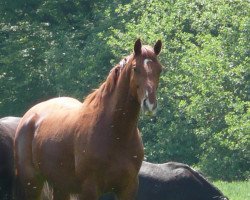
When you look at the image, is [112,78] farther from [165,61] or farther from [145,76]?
[165,61]

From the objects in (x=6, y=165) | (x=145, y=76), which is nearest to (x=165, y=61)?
(x=6, y=165)

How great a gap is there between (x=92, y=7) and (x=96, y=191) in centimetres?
2612

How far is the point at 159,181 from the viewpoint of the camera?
A: 13.1 meters

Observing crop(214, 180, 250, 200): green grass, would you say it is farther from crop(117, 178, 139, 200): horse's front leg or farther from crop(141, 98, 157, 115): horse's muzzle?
crop(141, 98, 157, 115): horse's muzzle

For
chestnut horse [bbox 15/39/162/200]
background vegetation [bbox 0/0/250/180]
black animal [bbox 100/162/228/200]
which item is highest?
chestnut horse [bbox 15/39/162/200]

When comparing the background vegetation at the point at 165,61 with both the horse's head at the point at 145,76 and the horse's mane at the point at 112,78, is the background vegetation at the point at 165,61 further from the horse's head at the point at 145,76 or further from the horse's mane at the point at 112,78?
the horse's head at the point at 145,76

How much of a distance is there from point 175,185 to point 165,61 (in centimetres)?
1471

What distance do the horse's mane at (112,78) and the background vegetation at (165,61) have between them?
14121mm

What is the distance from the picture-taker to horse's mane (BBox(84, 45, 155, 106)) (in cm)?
917

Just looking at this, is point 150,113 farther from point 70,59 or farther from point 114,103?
point 70,59

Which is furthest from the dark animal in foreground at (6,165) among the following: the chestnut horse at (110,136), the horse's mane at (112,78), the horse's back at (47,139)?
the horse's mane at (112,78)

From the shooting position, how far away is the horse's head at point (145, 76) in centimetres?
876

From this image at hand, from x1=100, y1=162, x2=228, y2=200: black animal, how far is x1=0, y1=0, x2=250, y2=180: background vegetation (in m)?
10.5

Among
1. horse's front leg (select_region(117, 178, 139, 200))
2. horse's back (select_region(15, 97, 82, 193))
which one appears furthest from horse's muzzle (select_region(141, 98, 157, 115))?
horse's back (select_region(15, 97, 82, 193))
